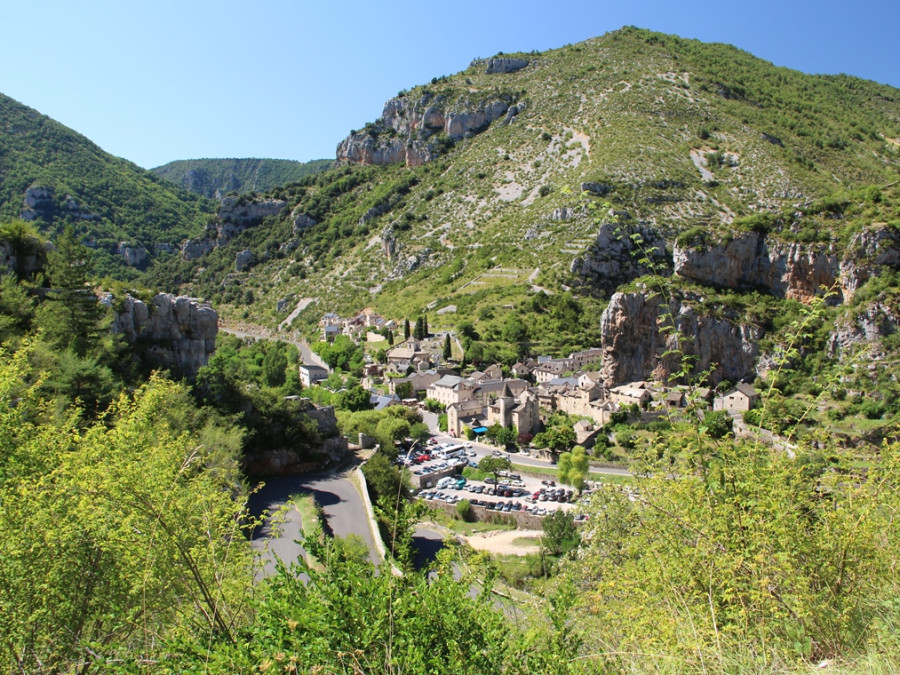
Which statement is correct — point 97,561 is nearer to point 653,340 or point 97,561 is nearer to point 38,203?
point 653,340

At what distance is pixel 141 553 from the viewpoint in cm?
553

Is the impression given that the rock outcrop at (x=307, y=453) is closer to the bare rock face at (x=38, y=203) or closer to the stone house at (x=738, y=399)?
the stone house at (x=738, y=399)

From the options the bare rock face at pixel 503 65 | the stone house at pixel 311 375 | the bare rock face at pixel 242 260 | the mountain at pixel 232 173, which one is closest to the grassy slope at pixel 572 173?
the bare rock face at pixel 242 260

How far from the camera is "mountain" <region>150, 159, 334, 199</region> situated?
6230 inches

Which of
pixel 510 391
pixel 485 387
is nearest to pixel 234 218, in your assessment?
pixel 485 387

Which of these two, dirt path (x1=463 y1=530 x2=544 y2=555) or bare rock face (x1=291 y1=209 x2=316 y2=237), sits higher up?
bare rock face (x1=291 y1=209 x2=316 y2=237)

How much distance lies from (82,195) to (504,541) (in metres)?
83.4

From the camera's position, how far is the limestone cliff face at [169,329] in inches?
844

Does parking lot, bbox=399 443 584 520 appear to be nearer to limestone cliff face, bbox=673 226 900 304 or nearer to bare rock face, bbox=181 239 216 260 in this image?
limestone cliff face, bbox=673 226 900 304

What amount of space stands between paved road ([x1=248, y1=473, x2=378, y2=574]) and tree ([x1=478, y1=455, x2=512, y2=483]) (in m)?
9.28

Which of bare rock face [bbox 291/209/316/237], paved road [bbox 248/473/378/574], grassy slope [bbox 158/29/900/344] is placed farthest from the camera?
bare rock face [bbox 291/209/316/237]

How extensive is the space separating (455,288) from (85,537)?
55.8 meters

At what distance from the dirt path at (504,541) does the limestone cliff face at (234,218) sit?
83.8 meters

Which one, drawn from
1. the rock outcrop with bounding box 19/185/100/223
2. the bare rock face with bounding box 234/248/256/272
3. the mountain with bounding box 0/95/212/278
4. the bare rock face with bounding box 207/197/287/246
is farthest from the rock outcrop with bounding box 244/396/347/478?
the bare rock face with bounding box 207/197/287/246
